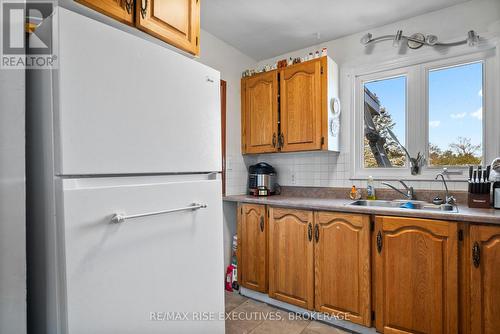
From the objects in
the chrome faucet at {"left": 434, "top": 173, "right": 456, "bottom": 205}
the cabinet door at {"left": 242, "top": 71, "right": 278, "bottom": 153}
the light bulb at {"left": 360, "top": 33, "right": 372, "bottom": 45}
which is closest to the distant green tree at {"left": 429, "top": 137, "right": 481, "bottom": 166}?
the chrome faucet at {"left": 434, "top": 173, "right": 456, "bottom": 205}

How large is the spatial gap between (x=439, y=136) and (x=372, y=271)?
1217 millimetres

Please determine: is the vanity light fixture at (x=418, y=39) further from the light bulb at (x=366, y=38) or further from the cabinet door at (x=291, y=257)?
the cabinet door at (x=291, y=257)

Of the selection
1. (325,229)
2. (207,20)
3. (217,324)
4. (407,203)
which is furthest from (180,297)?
(207,20)

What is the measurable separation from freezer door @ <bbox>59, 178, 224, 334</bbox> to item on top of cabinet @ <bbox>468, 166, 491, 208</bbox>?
168cm

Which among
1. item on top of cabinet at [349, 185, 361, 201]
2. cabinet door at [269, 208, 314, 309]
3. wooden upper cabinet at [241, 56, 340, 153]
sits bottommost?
cabinet door at [269, 208, 314, 309]

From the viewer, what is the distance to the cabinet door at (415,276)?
152 centimetres

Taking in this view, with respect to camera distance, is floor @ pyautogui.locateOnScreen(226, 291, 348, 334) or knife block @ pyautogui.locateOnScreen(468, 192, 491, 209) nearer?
knife block @ pyautogui.locateOnScreen(468, 192, 491, 209)

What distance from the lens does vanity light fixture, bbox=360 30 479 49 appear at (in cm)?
194

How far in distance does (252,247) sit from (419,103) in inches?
72.6

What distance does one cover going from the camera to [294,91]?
2.43 m

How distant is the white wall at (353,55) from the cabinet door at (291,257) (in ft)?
2.16

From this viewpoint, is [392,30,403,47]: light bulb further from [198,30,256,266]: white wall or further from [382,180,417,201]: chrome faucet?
[198,30,256,266]: white wall

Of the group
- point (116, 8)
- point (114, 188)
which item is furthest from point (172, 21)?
point (114, 188)

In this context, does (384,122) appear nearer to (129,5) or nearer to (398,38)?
(398,38)
